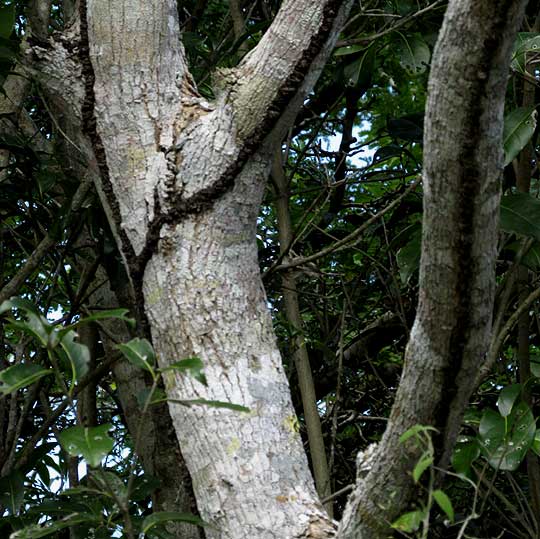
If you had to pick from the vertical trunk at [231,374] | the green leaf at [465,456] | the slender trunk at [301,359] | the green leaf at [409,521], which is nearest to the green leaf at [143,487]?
the slender trunk at [301,359]

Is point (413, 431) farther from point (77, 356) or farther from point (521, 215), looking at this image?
point (521, 215)

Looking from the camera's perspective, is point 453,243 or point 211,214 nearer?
point 453,243

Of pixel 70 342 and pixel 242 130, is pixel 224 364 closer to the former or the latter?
pixel 70 342

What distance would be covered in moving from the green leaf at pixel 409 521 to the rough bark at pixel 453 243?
31mm

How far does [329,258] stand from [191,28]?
1.00 metres

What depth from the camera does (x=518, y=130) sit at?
2.13 m

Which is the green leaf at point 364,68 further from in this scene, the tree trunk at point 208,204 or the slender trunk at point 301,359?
the tree trunk at point 208,204

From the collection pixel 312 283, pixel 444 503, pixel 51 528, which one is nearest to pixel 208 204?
pixel 51 528

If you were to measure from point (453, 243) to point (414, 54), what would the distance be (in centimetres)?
181

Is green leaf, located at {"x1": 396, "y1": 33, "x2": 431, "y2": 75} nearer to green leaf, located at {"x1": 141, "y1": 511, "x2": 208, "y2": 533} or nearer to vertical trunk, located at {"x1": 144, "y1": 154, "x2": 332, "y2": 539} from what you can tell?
vertical trunk, located at {"x1": 144, "y1": 154, "x2": 332, "y2": 539}

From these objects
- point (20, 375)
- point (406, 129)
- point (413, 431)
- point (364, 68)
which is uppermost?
point (364, 68)

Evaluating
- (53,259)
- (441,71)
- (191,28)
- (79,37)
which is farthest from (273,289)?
(441,71)

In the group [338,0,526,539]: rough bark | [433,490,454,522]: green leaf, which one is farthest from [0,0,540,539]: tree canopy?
[433,490,454,522]: green leaf

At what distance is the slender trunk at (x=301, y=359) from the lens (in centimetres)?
269
